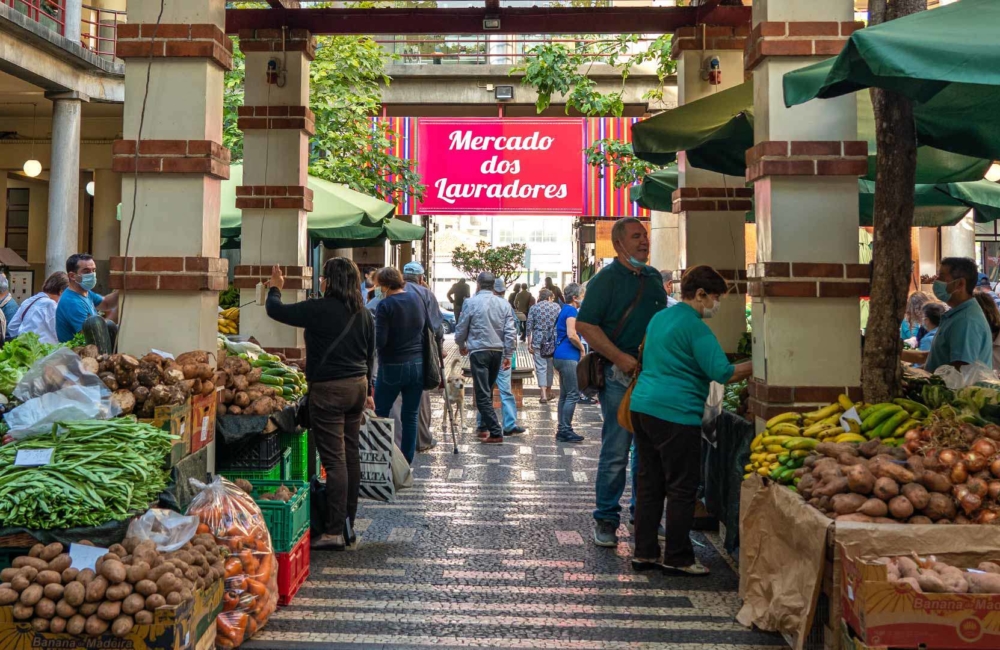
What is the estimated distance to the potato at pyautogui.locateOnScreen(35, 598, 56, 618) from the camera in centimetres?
391

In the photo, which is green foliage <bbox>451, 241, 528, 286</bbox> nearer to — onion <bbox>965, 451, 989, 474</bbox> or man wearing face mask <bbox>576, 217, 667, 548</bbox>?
man wearing face mask <bbox>576, 217, 667, 548</bbox>

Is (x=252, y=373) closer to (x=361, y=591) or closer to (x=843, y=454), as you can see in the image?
(x=361, y=591)

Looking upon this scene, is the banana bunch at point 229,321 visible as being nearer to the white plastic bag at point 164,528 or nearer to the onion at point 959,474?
the white plastic bag at point 164,528

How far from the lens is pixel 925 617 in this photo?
370 cm

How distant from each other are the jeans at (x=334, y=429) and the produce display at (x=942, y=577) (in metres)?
3.67

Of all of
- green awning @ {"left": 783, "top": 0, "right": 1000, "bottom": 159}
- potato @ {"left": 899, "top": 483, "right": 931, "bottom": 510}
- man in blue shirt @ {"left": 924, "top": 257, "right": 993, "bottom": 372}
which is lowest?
potato @ {"left": 899, "top": 483, "right": 931, "bottom": 510}

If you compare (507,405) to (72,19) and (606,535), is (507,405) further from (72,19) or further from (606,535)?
(72,19)

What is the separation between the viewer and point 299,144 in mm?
8852

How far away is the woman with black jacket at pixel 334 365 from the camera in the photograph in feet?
21.0

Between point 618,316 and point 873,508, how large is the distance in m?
2.66


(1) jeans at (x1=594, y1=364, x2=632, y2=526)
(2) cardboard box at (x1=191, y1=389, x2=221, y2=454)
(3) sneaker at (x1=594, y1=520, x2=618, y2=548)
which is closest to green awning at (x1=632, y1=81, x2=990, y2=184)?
(1) jeans at (x1=594, y1=364, x2=632, y2=526)

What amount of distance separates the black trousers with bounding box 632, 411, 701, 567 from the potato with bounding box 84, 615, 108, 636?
3.28 m

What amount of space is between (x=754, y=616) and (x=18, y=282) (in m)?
21.8

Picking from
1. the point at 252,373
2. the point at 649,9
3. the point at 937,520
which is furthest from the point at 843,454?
the point at 649,9
